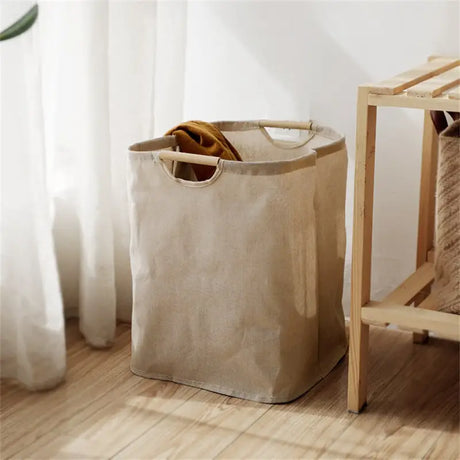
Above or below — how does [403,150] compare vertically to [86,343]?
above

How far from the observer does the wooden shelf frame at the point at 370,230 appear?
4.42 feet

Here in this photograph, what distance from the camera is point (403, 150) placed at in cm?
182

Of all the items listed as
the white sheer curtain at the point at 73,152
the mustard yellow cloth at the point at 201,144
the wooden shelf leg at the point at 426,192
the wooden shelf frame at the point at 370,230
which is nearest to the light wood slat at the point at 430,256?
the wooden shelf leg at the point at 426,192

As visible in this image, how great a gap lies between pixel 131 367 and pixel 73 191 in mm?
436

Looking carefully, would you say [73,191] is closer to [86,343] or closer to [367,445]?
[86,343]

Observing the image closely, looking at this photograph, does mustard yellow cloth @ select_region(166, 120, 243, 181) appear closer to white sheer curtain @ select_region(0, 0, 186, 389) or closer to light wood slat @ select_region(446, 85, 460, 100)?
white sheer curtain @ select_region(0, 0, 186, 389)

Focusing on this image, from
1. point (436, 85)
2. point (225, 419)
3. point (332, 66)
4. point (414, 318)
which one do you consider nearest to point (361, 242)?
point (414, 318)

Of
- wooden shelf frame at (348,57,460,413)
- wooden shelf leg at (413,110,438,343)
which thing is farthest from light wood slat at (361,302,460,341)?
wooden shelf leg at (413,110,438,343)

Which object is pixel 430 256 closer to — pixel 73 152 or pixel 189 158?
pixel 189 158

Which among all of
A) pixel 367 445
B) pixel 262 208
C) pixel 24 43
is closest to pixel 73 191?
pixel 24 43

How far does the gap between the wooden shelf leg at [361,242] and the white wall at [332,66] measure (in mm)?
407

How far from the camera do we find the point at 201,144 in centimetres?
159

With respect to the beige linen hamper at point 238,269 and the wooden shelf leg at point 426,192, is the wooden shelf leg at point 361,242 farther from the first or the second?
the wooden shelf leg at point 426,192

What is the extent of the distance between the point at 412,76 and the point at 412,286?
15.7 inches
